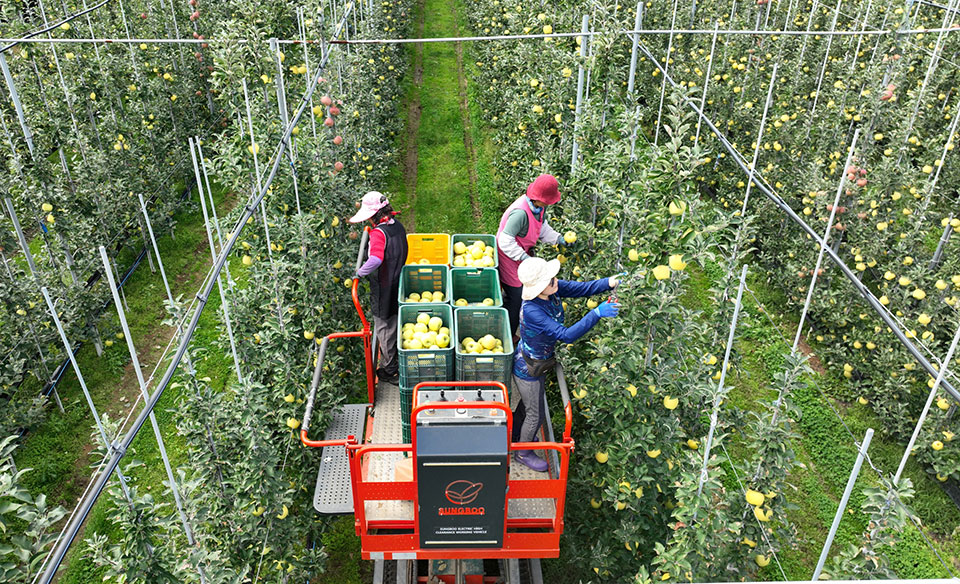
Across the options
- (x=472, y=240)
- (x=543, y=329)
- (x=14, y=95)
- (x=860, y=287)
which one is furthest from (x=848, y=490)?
(x=14, y=95)

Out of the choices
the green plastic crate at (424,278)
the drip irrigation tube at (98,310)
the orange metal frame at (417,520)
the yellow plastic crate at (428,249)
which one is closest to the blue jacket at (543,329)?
the orange metal frame at (417,520)

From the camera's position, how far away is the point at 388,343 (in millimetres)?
6359

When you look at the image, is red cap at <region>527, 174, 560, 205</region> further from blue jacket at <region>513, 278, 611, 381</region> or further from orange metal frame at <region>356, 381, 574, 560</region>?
orange metal frame at <region>356, 381, 574, 560</region>

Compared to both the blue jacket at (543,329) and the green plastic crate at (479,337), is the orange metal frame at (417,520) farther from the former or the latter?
the blue jacket at (543,329)

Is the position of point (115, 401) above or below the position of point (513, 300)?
below

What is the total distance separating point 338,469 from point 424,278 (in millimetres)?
1998

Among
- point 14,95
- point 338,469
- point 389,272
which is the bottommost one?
point 338,469

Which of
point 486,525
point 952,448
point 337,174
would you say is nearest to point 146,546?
point 486,525

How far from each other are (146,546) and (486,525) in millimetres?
2088

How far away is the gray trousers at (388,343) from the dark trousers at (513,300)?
114cm

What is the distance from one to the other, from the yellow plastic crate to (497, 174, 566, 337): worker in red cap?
2.93ft

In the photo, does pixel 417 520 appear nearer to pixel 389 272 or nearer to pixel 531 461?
pixel 531 461

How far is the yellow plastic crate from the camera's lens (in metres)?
7.26

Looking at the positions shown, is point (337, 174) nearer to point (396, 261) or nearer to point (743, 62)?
point (396, 261)
